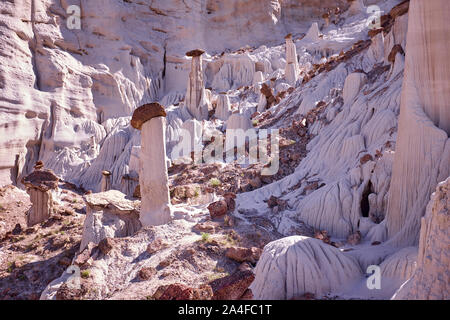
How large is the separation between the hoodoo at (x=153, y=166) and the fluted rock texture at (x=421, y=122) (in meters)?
5.69

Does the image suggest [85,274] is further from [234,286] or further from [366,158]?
[366,158]

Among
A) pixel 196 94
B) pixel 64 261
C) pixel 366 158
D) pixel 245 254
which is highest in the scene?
pixel 196 94

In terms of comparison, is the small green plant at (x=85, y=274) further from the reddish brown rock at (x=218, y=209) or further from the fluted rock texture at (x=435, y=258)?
the fluted rock texture at (x=435, y=258)

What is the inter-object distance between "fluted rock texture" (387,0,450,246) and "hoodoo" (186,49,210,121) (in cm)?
1778

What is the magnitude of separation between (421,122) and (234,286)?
182 inches

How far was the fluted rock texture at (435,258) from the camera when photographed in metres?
3.48

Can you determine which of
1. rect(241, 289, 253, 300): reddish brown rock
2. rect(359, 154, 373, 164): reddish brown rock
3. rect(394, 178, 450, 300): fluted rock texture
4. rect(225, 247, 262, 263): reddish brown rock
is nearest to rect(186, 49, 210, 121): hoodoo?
rect(359, 154, 373, 164): reddish brown rock

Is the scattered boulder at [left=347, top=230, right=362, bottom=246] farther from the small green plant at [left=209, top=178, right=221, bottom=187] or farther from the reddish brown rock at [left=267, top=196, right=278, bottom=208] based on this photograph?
the small green plant at [left=209, top=178, right=221, bottom=187]

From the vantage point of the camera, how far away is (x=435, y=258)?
3604mm

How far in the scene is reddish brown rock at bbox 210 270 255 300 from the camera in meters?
6.04

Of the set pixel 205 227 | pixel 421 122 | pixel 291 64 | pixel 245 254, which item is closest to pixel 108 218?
pixel 205 227

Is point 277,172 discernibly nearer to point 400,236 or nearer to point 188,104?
point 400,236

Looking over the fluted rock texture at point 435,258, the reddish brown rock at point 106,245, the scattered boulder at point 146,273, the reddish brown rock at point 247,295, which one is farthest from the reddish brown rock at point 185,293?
the fluted rock texture at point 435,258
